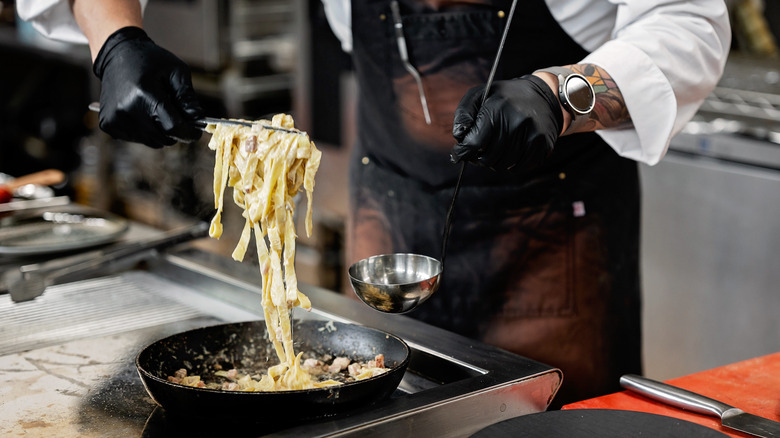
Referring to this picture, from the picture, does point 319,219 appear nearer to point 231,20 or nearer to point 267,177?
point 231,20

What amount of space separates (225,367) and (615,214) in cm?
90

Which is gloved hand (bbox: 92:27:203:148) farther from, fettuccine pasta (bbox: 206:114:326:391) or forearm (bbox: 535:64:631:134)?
forearm (bbox: 535:64:631:134)

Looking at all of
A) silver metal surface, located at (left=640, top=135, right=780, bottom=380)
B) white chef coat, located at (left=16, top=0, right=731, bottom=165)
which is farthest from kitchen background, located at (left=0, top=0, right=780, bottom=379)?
white chef coat, located at (left=16, top=0, right=731, bottom=165)

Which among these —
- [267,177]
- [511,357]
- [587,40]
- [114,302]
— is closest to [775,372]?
[511,357]

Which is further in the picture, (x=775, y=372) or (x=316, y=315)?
(x=316, y=315)

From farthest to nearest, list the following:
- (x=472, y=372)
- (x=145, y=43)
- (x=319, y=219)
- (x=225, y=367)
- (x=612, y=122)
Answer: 1. (x=319, y=219)
2. (x=145, y=43)
3. (x=612, y=122)
4. (x=225, y=367)
5. (x=472, y=372)

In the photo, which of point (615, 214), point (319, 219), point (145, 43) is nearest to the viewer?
point (145, 43)

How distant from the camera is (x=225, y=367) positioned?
144 cm

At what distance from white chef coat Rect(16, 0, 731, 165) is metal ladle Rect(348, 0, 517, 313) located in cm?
25

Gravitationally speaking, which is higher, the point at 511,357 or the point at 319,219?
the point at 511,357

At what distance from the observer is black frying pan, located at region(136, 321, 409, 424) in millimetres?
1118

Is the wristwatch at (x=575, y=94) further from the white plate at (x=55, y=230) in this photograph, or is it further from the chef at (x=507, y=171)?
the white plate at (x=55, y=230)

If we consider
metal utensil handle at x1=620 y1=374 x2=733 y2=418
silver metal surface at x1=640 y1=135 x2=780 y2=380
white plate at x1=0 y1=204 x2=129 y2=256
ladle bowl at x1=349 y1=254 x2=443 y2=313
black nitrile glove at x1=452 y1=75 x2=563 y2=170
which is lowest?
silver metal surface at x1=640 y1=135 x2=780 y2=380

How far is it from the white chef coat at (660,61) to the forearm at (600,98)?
13mm
